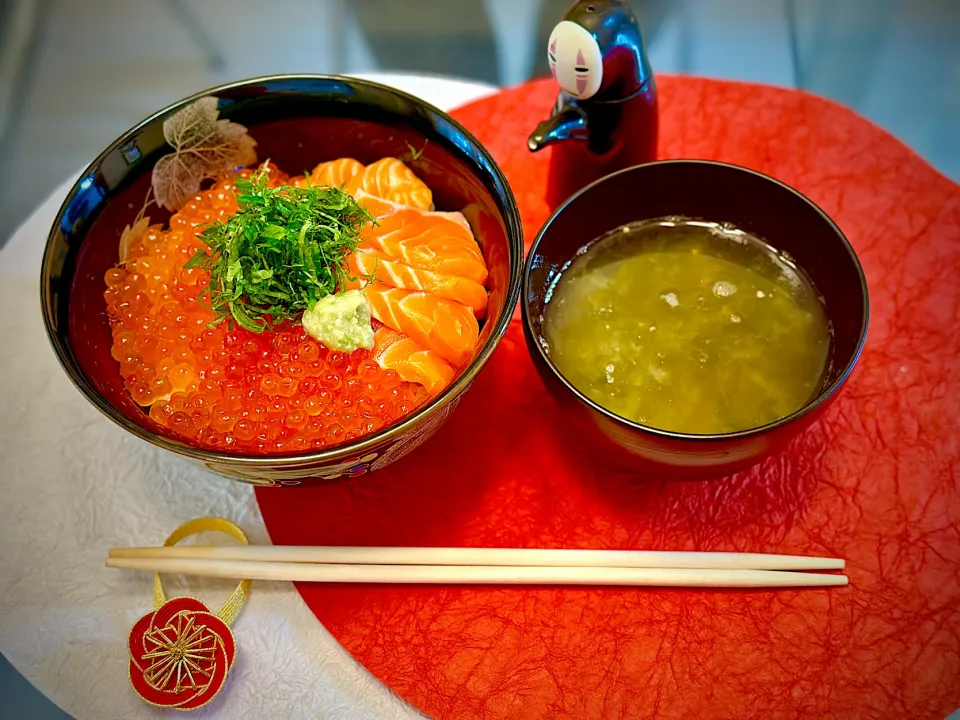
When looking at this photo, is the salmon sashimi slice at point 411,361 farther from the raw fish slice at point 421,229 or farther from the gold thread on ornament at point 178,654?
the gold thread on ornament at point 178,654

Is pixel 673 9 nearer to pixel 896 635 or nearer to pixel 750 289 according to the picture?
pixel 750 289

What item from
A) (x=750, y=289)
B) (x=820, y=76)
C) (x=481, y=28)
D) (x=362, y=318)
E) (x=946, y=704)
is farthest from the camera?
(x=481, y=28)

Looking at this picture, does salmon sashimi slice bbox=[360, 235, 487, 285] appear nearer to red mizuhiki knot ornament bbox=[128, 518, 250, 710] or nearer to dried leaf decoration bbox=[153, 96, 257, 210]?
dried leaf decoration bbox=[153, 96, 257, 210]

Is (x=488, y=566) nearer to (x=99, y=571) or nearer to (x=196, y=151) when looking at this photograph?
(x=99, y=571)

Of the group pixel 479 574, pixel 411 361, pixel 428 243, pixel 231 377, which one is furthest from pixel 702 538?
pixel 231 377

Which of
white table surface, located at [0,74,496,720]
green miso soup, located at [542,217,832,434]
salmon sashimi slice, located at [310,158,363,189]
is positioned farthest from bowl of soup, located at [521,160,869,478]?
white table surface, located at [0,74,496,720]

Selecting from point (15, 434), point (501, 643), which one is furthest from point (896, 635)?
point (15, 434)

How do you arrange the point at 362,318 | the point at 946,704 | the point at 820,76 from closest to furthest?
the point at 946,704 → the point at 362,318 → the point at 820,76
